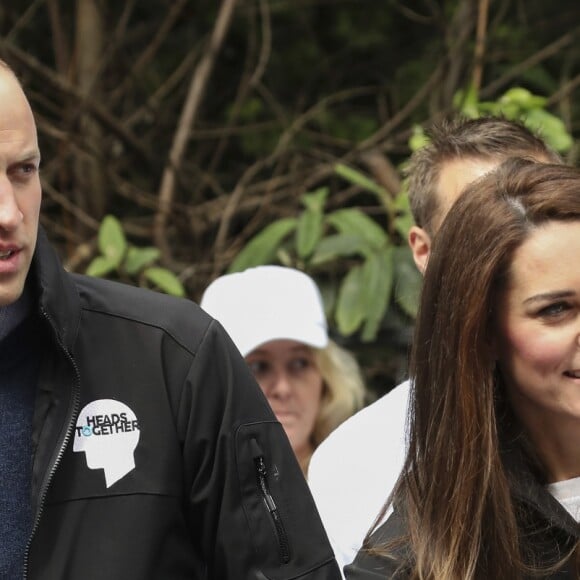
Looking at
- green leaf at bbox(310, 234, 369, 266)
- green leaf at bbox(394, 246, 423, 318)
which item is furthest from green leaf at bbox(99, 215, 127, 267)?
green leaf at bbox(394, 246, 423, 318)

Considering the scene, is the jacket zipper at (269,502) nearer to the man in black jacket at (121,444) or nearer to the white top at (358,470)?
the man in black jacket at (121,444)

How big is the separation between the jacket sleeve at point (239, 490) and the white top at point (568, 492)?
1.14 feet

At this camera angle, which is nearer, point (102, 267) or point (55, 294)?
point (55, 294)

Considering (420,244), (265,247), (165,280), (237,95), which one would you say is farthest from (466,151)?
(237,95)

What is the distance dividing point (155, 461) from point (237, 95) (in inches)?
146

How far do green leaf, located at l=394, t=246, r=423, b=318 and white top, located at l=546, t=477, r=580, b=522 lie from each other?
177cm

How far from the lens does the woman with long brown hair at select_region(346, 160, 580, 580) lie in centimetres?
182

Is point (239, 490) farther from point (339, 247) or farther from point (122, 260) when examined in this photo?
point (122, 260)

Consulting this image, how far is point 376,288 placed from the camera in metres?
3.98

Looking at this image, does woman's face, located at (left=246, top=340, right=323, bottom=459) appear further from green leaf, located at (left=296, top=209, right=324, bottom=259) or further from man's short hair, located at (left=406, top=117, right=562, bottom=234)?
green leaf, located at (left=296, top=209, right=324, bottom=259)

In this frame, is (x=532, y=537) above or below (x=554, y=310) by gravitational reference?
below

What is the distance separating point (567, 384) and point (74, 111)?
3384 millimetres

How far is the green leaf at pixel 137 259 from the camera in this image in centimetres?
416

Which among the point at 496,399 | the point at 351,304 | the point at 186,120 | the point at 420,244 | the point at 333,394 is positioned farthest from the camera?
the point at 186,120
